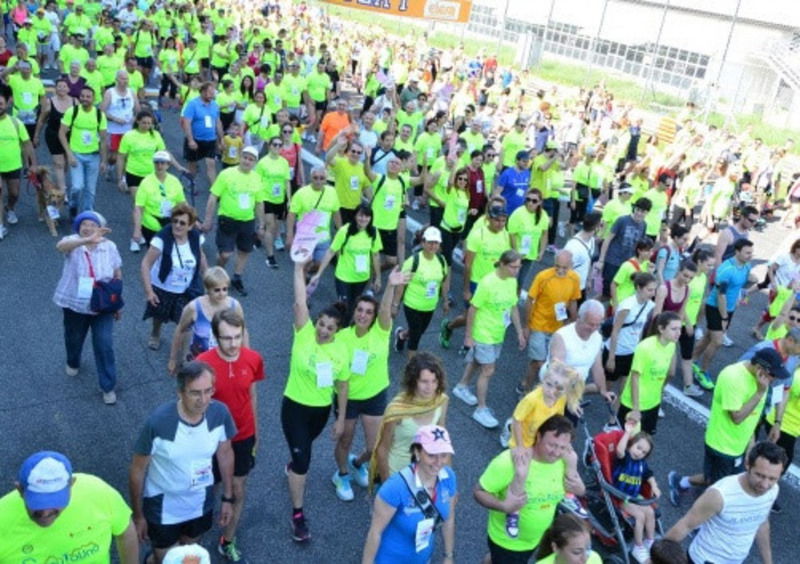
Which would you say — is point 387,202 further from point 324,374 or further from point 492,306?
point 324,374

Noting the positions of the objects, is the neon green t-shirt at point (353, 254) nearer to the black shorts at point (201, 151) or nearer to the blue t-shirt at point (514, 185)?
the blue t-shirt at point (514, 185)

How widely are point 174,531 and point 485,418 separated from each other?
338 cm

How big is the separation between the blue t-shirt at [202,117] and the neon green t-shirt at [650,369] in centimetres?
763

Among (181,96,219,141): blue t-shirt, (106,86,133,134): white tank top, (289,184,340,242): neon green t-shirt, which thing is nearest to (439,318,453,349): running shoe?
(289,184,340,242): neon green t-shirt

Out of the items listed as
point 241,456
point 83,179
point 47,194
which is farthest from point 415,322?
point 47,194

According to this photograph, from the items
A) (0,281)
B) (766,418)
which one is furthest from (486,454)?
(0,281)

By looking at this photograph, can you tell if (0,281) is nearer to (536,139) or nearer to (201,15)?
(536,139)

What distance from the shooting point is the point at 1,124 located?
8.55 metres

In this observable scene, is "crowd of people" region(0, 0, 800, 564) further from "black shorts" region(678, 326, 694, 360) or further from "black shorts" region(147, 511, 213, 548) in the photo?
"black shorts" region(678, 326, 694, 360)

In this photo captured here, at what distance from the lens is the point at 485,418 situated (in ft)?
21.9

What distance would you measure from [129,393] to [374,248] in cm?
279

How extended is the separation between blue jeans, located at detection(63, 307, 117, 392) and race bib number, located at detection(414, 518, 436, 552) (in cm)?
369

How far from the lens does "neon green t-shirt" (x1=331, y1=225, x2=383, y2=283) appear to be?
739 cm

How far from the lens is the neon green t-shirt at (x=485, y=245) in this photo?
7.63 metres
